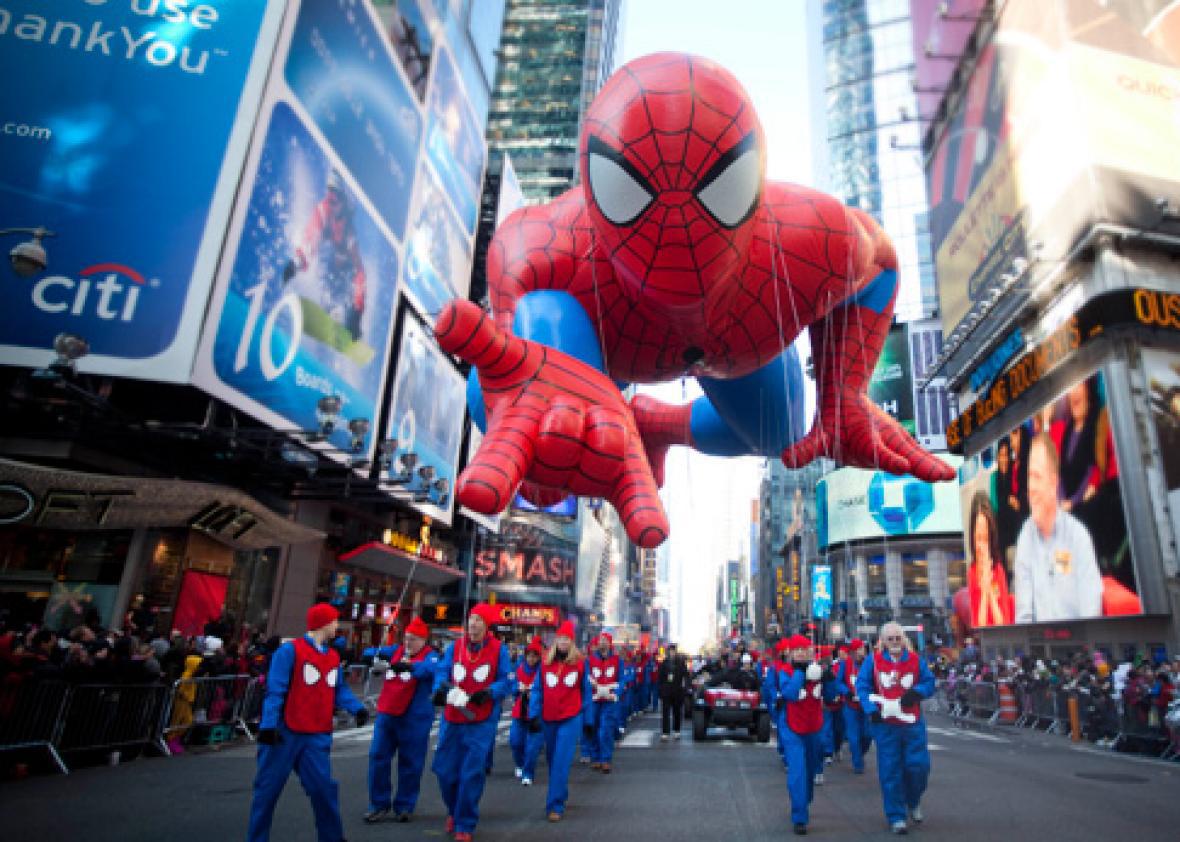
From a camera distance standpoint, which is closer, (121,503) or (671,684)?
(121,503)

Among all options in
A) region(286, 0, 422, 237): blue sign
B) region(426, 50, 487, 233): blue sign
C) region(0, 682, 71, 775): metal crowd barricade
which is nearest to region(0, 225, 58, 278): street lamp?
region(0, 682, 71, 775): metal crowd barricade

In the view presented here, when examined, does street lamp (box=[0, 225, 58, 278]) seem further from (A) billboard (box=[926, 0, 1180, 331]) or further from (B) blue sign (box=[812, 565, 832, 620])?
(B) blue sign (box=[812, 565, 832, 620])

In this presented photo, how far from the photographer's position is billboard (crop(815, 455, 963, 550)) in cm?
5506

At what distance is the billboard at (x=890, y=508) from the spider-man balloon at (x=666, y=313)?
51928 mm

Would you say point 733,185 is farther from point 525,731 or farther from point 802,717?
point 525,731

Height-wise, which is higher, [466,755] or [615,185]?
[615,185]

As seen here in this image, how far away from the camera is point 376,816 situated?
5.80 meters

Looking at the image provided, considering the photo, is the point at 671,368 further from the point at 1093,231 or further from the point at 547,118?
the point at 547,118

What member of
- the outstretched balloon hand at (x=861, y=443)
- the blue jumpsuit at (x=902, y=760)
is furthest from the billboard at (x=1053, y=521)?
the outstretched balloon hand at (x=861, y=443)

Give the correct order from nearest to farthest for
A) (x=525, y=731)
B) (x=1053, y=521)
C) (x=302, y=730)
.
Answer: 1. (x=302, y=730)
2. (x=525, y=731)
3. (x=1053, y=521)

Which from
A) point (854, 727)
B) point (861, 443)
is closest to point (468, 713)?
point (861, 443)

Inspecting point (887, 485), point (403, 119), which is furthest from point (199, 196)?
point (887, 485)

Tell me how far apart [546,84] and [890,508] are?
5374 cm

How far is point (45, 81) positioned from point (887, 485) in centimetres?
5480
